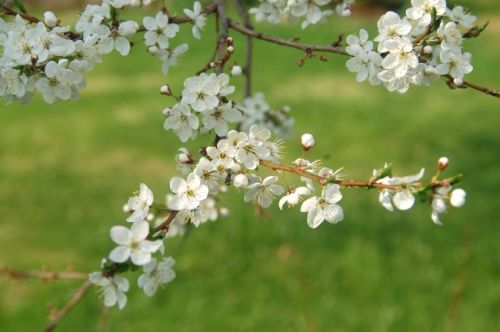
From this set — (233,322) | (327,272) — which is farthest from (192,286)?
(327,272)

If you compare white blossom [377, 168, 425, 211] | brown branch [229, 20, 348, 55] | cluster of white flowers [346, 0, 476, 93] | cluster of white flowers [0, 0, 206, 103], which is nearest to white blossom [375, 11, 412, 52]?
cluster of white flowers [346, 0, 476, 93]

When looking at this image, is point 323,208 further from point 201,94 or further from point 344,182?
point 201,94

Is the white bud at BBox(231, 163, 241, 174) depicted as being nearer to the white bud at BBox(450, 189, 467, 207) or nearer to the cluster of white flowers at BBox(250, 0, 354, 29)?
the white bud at BBox(450, 189, 467, 207)

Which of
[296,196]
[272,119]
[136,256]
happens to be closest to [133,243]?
[136,256]

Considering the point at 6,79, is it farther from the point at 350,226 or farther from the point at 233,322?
the point at 350,226

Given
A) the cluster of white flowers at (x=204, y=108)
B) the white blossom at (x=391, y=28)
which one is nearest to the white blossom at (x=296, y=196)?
the cluster of white flowers at (x=204, y=108)

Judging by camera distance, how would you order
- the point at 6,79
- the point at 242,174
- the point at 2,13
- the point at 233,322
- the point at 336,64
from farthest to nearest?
the point at 336,64 → the point at 233,322 → the point at 2,13 → the point at 6,79 → the point at 242,174
